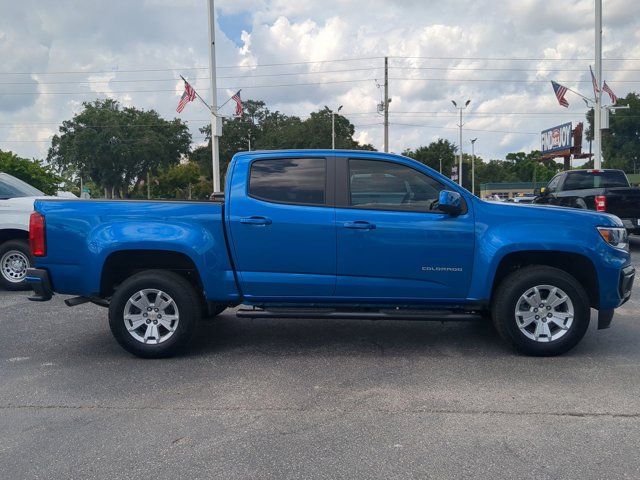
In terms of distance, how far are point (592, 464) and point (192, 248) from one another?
364 cm

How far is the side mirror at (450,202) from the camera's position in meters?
5.23

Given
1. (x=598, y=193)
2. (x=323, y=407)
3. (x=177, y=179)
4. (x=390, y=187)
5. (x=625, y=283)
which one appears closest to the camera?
(x=323, y=407)

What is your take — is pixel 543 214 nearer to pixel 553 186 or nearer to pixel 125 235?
pixel 125 235

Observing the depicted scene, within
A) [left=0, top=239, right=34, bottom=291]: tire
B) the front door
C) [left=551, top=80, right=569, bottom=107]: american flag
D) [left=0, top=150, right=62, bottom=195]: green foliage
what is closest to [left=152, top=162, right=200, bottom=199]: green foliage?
[left=0, top=150, right=62, bottom=195]: green foliage

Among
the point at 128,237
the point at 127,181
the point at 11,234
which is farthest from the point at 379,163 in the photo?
the point at 127,181

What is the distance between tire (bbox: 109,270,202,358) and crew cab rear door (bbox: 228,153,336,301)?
22.9 inches

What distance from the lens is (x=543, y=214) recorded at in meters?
5.37

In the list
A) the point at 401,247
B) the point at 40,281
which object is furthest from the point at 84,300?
the point at 401,247

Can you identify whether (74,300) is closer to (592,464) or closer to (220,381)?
(220,381)

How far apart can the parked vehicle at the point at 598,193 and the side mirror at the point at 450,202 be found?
847cm

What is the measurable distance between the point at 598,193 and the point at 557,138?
204 feet

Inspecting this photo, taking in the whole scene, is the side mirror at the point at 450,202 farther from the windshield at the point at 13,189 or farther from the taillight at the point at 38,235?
the windshield at the point at 13,189

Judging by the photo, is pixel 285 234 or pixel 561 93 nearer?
pixel 285 234

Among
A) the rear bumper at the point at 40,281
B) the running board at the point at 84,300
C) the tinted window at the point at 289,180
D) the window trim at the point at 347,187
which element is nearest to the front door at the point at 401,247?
the window trim at the point at 347,187
